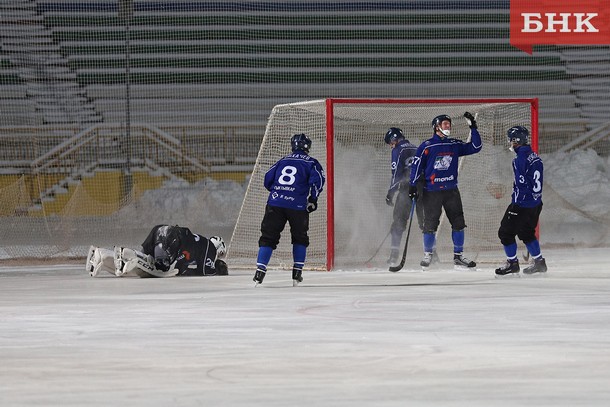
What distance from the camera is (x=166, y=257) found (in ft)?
31.7

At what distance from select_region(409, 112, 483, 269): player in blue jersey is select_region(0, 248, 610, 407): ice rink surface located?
91 cm

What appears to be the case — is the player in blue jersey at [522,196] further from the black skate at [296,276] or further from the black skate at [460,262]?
the black skate at [296,276]

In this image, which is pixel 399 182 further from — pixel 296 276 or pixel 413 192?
pixel 296 276

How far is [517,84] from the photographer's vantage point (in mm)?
24078

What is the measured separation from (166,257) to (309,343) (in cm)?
436

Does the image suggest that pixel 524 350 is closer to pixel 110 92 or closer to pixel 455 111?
pixel 455 111

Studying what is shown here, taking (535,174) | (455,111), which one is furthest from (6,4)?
(535,174)

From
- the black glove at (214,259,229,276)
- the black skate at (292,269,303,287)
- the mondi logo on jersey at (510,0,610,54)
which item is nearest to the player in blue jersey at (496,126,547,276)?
the black skate at (292,269,303,287)

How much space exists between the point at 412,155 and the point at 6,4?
15611 mm

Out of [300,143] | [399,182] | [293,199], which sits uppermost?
[300,143]

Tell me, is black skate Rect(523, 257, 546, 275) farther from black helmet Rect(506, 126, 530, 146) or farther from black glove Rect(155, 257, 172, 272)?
black glove Rect(155, 257, 172, 272)

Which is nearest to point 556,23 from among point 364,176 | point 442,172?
point 364,176

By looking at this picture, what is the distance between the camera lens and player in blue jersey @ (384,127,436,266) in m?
10.3

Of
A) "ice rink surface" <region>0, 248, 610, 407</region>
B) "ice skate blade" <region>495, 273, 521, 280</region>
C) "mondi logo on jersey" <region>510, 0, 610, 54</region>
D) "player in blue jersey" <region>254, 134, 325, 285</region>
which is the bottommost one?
"ice rink surface" <region>0, 248, 610, 407</region>
